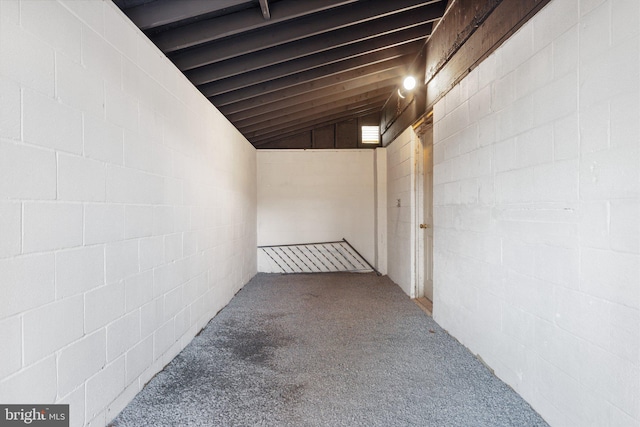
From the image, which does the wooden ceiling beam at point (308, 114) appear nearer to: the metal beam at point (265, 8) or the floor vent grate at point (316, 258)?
the floor vent grate at point (316, 258)

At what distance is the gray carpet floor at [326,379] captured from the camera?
5.83 ft

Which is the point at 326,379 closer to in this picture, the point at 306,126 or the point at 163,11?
the point at 163,11

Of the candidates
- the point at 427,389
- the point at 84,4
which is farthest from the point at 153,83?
the point at 427,389

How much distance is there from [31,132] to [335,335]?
247 cm

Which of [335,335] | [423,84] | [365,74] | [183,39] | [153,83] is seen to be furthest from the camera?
[365,74]

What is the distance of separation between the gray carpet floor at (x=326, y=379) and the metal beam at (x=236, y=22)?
225cm

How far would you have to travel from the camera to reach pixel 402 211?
15.7 ft

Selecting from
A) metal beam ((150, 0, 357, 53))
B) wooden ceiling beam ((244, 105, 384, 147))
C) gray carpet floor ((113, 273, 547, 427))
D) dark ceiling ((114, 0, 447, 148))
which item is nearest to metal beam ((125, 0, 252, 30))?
dark ceiling ((114, 0, 447, 148))

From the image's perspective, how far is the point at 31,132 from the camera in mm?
1275

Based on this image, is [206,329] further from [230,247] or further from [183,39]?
[183,39]

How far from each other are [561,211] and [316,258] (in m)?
4.88

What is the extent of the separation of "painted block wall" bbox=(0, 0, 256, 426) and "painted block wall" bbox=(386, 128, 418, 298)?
2.68m

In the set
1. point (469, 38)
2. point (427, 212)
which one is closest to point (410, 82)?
point (469, 38)

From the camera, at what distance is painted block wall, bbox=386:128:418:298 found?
4.32 meters
